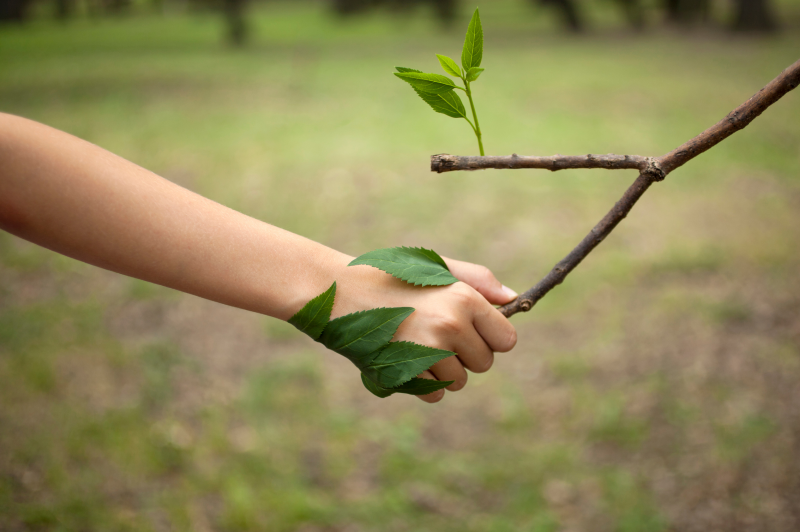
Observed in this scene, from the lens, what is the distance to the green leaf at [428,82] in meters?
0.67

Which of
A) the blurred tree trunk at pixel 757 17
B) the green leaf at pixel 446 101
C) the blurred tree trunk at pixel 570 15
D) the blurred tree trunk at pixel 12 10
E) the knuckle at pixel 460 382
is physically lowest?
the knuckle at pixel 460 382

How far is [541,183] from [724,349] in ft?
6.98

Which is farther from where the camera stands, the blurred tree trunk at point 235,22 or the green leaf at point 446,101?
the blurred tree trunk at point 235,22

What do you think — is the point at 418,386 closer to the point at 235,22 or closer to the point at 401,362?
the point at 401,362

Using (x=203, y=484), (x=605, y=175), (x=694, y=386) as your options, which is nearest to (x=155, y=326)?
(x=203, y=484)

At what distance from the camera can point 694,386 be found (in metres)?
2.44

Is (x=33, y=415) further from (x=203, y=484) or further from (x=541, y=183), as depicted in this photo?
(x=541, y=183)

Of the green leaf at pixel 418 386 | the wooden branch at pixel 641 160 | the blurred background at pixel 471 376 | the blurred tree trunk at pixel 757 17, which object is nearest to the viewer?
the wooden branch at pixel 641 160

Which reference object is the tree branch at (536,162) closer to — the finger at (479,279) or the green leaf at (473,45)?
the green leaf at (473,45)

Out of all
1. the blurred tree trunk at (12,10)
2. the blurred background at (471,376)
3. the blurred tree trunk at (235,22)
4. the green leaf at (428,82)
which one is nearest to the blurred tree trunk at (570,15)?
the blurred background at (471,376)

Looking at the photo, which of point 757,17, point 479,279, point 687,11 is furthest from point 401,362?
point 687,11

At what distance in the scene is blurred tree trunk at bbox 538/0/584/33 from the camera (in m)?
10.3

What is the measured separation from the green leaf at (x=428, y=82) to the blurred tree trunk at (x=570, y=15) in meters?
11.2

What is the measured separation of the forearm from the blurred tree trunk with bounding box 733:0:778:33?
10758 millimetres
